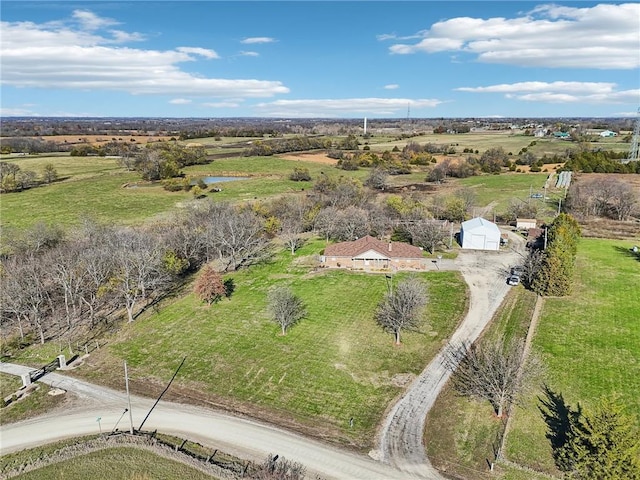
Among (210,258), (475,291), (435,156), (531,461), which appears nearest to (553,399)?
(531,461)

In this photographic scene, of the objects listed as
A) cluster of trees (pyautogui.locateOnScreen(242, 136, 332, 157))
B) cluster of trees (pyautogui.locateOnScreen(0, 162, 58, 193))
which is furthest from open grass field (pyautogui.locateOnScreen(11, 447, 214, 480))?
cluster of trees (pyautogui.locateOnScreen(242, 136, 332, 157))

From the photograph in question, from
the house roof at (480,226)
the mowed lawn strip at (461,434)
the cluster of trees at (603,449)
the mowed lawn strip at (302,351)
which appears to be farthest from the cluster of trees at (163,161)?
the cluster of trees at (603,449)

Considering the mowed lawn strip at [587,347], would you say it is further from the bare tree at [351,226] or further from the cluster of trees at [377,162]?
the cluster of trees at [377,162]

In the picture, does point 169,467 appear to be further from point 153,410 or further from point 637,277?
point 637,277

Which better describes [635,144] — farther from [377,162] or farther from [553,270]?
[553,270]

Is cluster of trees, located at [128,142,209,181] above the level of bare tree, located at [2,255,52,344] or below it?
above

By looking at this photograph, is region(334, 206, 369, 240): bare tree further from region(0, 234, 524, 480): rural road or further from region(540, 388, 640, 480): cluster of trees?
region(540, 388, 640, 480): cluster of trees

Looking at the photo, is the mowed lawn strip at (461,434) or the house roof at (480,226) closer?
the mowed lawn strip at (461,434)
